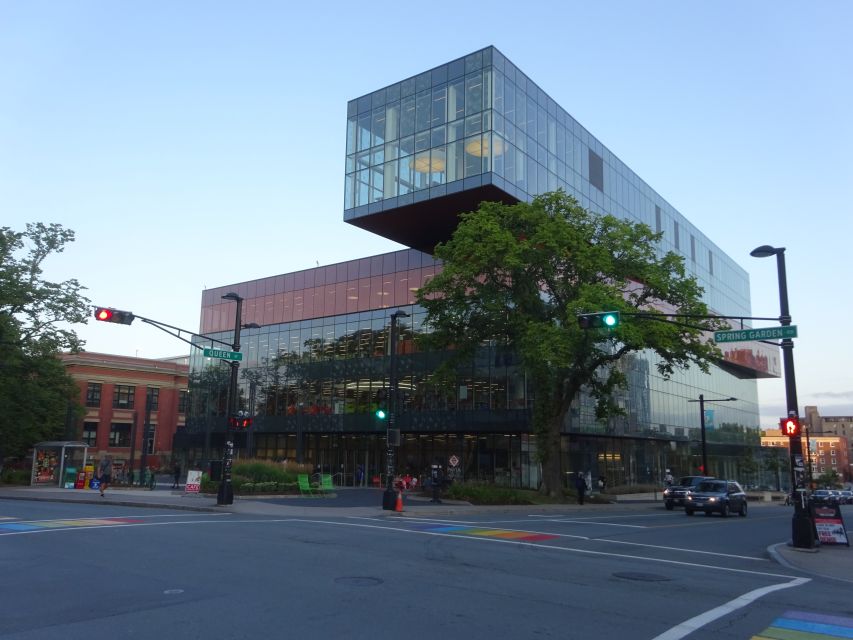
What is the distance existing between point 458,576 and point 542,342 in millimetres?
22570

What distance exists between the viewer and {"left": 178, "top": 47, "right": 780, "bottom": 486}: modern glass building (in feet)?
149

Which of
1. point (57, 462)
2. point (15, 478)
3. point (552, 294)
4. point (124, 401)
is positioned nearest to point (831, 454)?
point (124, 401)

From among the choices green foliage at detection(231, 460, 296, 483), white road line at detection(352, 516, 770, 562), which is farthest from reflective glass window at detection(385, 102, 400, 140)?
white road line at detection(352, 516, 770, 562)

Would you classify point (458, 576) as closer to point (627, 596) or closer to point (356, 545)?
point (627, 596)

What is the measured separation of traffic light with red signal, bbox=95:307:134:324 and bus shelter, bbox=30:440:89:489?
23.5 metres

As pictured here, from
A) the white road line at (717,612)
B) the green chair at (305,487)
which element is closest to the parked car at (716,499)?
the green chair at (305,487)

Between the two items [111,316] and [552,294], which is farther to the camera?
[552,294]

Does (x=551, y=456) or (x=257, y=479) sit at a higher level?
(x=551, y=456)

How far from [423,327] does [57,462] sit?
1047 inches

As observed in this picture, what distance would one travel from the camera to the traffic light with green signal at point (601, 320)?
62.7 ft

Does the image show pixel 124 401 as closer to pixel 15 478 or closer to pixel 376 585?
pixel 15 478

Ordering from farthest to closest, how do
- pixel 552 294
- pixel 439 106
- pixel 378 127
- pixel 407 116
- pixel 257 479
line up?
pixel 378 127 → pixel 407 116 → pixel 439 106 → pixel 552 294 → pixel 257 479

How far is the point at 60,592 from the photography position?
9.88 m

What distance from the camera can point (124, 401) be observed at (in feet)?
262
